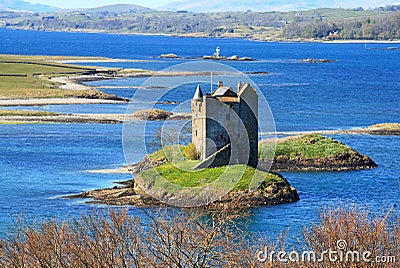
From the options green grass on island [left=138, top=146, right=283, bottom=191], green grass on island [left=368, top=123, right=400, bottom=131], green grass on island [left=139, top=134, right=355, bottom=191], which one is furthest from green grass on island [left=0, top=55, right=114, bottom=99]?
green grass on island [left=138, top=146, right=283, bottom=191]

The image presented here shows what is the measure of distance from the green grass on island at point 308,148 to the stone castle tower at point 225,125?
28.4 ft

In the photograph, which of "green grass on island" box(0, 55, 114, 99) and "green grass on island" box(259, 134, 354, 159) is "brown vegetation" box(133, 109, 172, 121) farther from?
"green grass on island" box(259, 134, 354, 159)

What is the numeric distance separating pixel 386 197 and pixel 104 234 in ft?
95.4

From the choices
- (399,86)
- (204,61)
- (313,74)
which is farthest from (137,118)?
(204,61)

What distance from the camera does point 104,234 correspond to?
92.2ft

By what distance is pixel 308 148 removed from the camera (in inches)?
2594

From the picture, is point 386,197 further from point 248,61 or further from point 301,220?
point 248,61

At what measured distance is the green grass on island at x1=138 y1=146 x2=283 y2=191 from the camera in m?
51.4

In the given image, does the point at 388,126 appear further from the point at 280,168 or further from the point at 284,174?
the point at 284,174

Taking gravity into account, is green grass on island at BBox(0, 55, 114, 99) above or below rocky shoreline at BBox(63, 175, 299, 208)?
below

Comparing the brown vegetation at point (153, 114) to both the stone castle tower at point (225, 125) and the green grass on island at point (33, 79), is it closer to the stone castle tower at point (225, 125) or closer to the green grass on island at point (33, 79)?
the green grass on island at point (33, 79)

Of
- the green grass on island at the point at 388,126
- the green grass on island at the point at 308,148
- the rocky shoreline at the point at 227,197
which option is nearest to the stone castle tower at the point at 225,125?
the rocky shoreline at the point at 227,197

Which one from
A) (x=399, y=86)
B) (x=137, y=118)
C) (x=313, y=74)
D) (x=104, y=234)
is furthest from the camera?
(x=313, y=74)

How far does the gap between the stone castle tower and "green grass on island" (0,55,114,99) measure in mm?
55172
